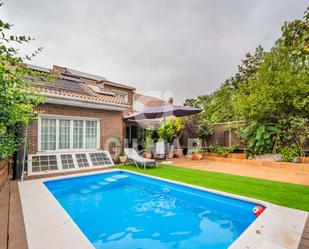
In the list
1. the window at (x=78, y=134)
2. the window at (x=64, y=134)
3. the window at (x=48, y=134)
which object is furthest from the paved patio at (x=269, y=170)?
the window at (x=48, y=134)

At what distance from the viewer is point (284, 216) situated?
13.4 ft

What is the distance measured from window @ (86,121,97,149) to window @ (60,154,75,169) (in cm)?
144

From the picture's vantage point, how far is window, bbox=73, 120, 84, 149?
1070 cm

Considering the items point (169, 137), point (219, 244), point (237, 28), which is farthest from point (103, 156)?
point (237, 28)

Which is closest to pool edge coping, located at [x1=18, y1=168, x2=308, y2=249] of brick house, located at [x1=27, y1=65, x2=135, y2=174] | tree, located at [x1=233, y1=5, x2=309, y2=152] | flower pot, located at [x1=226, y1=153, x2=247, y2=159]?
brick house, located at [x1=27, y1=65, x2=135, y2=174]

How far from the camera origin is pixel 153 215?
5184mm

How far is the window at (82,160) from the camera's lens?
1001 cm

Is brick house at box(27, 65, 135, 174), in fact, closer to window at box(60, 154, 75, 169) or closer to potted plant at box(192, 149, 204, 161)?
window at box(60, 154, 75, 169)

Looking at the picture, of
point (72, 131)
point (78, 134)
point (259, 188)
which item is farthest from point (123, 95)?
point (259, 188)

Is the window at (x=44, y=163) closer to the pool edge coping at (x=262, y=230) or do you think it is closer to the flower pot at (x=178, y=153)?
the pool edge coping at (x=262, y=230)

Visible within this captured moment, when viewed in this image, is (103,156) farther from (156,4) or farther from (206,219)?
(156,4)

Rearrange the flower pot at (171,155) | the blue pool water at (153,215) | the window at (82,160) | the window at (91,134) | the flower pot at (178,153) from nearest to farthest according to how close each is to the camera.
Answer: the blue pool water at (153,215) → the window at (82,160) → the window at (91,134) → the flower pot at (171,155) → the flower pot at (178,153)

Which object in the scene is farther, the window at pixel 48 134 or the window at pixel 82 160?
the window at pixel 82 160

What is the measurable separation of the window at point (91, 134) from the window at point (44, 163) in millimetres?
2232
